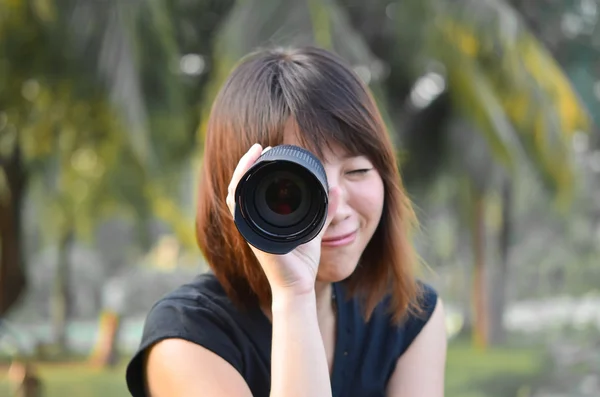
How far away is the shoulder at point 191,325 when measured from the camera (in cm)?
101

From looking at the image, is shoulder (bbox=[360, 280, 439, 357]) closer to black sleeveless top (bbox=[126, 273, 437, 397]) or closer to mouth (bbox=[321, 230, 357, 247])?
black sleeveless top (bbox=[126, 273, 437, 397])

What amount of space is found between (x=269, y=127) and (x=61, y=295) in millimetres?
7477

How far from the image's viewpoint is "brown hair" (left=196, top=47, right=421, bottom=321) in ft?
3.30

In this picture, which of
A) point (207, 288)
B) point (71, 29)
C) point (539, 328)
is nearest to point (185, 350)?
point (207, 288)

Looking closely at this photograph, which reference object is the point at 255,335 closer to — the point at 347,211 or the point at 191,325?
the point at 191,325

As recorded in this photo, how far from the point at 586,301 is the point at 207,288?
703cm

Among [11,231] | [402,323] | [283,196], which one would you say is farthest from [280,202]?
[11,231]

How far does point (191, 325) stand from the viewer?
1014 millimetres

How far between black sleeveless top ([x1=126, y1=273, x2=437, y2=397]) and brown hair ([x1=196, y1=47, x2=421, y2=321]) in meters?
0.04

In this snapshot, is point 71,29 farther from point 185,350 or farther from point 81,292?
point 81,292

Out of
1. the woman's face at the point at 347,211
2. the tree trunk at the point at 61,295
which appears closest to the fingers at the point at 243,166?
the woman's face at the point at 347,211

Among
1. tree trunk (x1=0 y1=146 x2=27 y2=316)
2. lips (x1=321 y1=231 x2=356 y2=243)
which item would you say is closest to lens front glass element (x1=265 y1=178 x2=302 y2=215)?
lips (x1=321 y1=231 x2=356 y2=243)

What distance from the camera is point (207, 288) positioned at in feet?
3.59

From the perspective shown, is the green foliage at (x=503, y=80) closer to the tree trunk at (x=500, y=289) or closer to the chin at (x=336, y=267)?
the tree trunk at (x=500, y=289)
